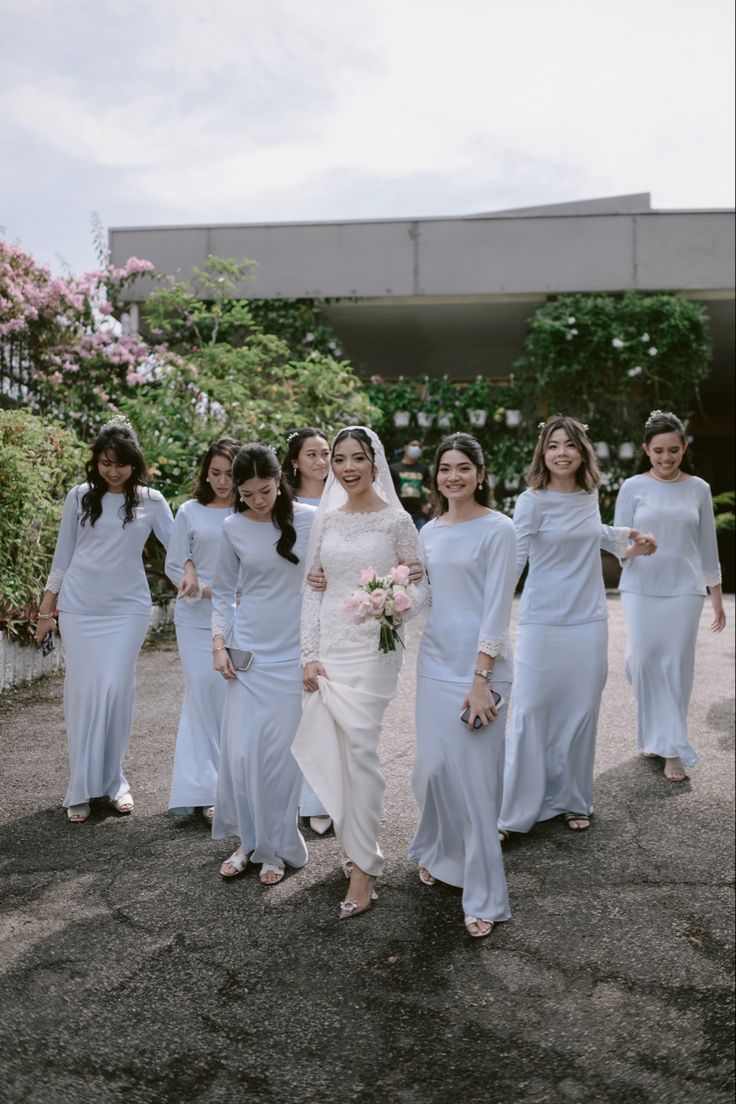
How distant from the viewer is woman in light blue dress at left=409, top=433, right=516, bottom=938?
3.62m

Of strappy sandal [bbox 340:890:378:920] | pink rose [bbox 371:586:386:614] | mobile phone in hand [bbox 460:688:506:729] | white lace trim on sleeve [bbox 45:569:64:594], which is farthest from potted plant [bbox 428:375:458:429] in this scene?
white lace trim on sleeve [bbox 45:569:64:594]

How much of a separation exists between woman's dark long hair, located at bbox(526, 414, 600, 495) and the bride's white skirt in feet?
2.85

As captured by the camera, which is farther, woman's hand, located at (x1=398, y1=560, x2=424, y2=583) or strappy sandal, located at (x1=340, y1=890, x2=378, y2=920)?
strappy sandal, located at (x1=340, y1=890, x2=378, y2=920)

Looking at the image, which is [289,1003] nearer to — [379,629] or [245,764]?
[245,764]

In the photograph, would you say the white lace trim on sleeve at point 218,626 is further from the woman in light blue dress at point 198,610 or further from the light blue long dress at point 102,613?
the light blue long dress at point 102,613

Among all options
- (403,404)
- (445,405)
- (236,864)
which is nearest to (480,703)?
(236,864)

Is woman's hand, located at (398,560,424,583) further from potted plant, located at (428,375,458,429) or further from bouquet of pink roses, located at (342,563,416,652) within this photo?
potted plant, located at (428,375,458,429)

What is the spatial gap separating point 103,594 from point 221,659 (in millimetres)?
1083

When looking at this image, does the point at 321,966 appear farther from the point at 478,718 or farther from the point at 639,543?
the point at 639,543

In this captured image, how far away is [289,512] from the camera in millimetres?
3451

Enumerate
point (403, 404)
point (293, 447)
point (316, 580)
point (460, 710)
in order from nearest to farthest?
point (316, 580) → point (460, 710) → point (293, 447) → point (403, 404)

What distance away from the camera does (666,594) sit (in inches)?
154

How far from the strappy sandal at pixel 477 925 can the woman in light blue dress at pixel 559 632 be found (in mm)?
827

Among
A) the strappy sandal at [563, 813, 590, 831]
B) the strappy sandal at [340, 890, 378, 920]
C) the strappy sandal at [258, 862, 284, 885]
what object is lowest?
the strappy sandal at [563, 813, 590, 831]
